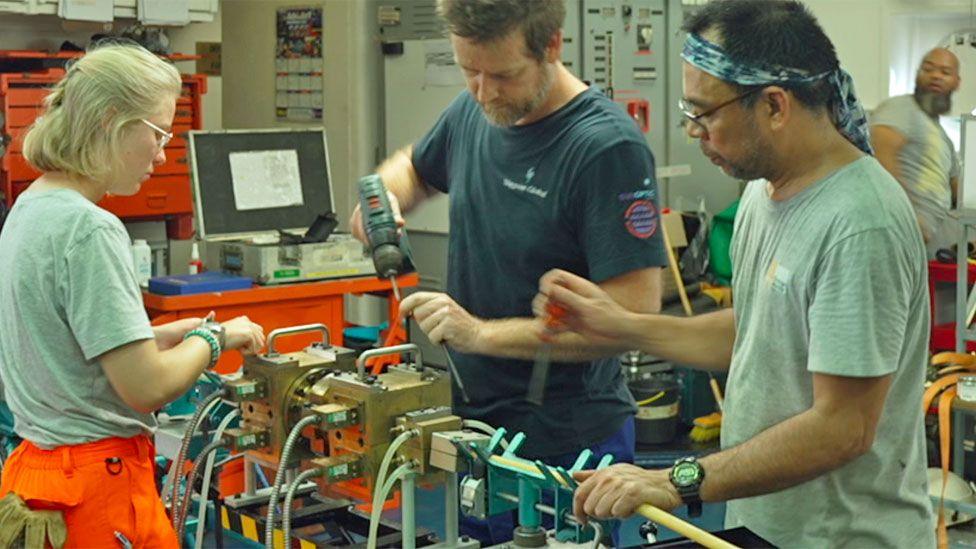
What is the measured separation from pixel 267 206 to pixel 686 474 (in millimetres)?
3508

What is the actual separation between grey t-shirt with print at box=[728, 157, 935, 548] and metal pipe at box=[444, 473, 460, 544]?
1.54 ft

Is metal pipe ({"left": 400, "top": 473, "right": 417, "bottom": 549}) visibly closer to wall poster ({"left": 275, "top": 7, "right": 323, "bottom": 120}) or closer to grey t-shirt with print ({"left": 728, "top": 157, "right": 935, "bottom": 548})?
grey t-shirt with print ({"left": 728, "top": 157, "right": 935, "bottom": 548})

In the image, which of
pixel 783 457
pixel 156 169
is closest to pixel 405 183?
pixel 783 457

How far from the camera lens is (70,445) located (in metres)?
2.36

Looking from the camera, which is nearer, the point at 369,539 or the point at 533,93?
the point at 369,539

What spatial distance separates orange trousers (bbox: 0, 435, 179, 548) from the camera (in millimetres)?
2365

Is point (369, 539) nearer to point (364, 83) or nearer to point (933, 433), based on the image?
point (933, 433)

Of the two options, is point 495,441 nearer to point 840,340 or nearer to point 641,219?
point 641,219

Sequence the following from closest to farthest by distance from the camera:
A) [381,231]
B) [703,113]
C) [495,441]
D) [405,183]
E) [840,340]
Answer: [840,340], [703,113], [495,441], [381,231], [405,183]

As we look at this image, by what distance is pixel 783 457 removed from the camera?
1870mm

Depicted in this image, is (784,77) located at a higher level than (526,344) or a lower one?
higher

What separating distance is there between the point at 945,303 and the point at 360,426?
4.16m

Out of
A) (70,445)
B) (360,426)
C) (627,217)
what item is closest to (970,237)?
(627,217)

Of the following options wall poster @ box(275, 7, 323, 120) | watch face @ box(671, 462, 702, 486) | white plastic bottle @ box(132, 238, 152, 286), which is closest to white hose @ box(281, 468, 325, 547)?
watch face @ box(671, 462, 702, 486)
